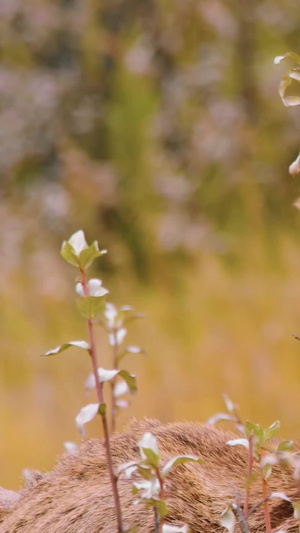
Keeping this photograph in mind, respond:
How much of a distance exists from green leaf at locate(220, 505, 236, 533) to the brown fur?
56 mm

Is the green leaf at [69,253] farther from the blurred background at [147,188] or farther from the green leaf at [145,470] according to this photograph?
the blurred background at [147,188]

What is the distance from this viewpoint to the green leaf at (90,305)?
96 centimetres

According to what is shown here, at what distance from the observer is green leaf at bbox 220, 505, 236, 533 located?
94 cm

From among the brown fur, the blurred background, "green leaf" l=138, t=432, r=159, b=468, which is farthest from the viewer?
the blurred background

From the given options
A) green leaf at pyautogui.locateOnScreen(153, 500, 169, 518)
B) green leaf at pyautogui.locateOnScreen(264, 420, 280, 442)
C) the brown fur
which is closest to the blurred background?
the brown fur

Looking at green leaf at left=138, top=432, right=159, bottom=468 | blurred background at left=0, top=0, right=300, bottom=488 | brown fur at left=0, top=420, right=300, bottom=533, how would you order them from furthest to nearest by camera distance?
blurred background at left=0, top=0, right=300, bottom=488 < brown fur at left=0, top=420, right=300, bottom=533 < green leaf at left=138, top=432, right=159, bottom=468

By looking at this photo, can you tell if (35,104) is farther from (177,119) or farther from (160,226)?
(160,226)

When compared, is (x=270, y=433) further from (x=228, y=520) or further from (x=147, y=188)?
(x=147, y=188)

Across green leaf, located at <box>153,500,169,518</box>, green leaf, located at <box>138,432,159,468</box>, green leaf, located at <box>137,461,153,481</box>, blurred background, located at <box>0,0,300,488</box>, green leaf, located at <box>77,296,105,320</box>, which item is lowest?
green leaf, located at <box>153,500,169,518</box>

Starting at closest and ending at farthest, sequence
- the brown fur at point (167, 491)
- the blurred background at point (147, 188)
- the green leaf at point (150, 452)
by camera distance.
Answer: the green leaf at point (150, 452) < the brown fur at point (167, 491) < the blurred background at point (147, 188)

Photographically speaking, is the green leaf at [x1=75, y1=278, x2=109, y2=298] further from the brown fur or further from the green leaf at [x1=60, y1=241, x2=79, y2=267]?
the brown fur

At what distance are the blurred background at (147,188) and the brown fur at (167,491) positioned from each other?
6.04 feet

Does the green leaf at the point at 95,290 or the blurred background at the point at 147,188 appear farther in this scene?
the blurred background at the point at 147,188

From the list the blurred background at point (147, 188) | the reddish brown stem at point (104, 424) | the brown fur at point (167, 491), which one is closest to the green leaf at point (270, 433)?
the brown fur at point (167, 491)
